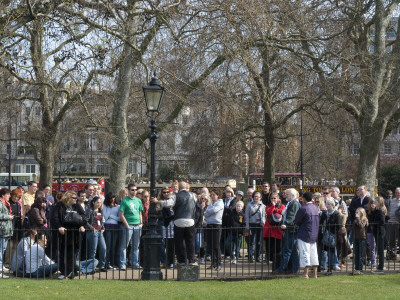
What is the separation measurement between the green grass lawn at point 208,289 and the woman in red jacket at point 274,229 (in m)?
1.51

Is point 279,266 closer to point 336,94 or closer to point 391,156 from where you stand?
point 336,94

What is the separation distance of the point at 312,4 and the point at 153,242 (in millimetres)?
14249

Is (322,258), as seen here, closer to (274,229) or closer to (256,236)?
(274,229)

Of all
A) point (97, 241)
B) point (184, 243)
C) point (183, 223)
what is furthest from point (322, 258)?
point (97, 241)

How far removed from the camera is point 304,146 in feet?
217

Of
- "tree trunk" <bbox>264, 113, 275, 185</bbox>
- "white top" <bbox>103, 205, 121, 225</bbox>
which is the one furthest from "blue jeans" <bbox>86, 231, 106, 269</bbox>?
"tree trunk" <bbox>264, 113, 275, 185</bbox>

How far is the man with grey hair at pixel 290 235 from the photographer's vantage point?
587 inches

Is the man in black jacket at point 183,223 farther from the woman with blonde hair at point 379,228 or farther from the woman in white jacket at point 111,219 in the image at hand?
the woman with blonde hair at point 379,228

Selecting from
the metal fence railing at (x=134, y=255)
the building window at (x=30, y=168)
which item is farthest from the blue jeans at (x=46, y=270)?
the building window at (x=30, y=168)

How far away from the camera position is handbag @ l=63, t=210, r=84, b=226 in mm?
14164

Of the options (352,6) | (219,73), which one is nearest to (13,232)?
(219,73)

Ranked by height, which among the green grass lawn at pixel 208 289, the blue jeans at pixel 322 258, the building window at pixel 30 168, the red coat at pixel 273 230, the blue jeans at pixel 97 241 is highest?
the building window at pixel 30 168

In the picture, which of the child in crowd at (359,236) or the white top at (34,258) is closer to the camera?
the white top at (34,258)

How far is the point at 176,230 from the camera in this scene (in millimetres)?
14602
